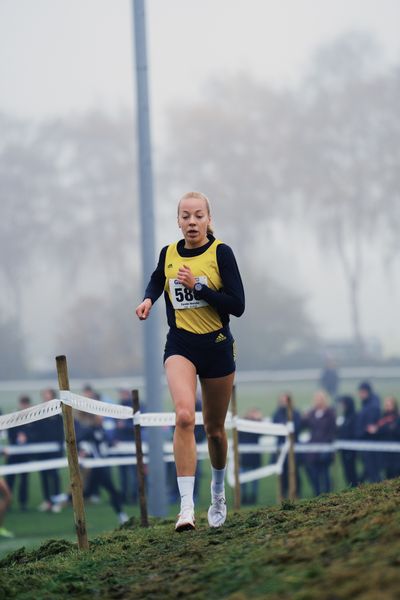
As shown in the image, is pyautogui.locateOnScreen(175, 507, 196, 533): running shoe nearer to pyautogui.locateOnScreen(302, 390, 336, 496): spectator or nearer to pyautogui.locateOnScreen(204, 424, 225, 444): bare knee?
pyautogui.locateOnScreen(204, 424, 225, 444): bare knee

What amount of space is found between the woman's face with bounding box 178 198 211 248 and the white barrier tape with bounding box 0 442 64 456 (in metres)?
13.8

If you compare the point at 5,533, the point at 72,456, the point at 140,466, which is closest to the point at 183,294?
the point at 72,456

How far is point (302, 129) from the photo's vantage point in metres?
68.8

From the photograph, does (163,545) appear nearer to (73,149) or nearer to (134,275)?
(134,275)

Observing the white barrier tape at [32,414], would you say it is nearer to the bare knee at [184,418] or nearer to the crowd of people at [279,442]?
the bare knee at [184,418]

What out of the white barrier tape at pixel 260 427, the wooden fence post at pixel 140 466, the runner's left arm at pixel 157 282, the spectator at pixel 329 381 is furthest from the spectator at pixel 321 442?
the spectator at pixel 329 381

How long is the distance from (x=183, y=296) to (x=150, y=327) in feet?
22.0

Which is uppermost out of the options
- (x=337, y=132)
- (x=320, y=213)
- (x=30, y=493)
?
(x=337, y=132)

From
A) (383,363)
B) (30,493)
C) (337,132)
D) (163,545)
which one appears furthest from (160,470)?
(337,132)

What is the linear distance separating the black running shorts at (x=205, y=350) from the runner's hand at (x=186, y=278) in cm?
37

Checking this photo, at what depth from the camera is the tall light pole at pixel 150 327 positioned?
14.5m

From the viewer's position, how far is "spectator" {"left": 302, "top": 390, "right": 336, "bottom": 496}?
2091 cm

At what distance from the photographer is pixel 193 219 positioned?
8.24 meters

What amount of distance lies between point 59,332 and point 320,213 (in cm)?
1535
